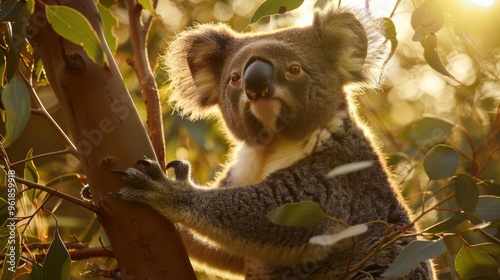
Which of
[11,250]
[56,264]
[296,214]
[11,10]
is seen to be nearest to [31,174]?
[11,250]

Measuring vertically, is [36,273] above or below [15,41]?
below

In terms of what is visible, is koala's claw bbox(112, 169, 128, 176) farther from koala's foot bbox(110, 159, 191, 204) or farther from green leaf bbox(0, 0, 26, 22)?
green leaf bbox(0, 0, 26, 22)

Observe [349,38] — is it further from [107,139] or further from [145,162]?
[107,139]

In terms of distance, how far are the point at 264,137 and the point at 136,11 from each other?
2.59ft

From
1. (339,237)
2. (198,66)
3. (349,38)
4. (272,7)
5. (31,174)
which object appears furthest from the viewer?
(198,66)

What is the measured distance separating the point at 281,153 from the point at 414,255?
117 cm

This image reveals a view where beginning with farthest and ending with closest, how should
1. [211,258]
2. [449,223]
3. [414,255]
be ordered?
[211,258] → [449,223] → [414,255]

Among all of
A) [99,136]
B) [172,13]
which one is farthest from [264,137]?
[172,13]

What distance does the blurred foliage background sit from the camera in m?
3.03

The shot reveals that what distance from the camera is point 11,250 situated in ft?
6.63

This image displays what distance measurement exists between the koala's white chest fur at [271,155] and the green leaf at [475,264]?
32.9 inches

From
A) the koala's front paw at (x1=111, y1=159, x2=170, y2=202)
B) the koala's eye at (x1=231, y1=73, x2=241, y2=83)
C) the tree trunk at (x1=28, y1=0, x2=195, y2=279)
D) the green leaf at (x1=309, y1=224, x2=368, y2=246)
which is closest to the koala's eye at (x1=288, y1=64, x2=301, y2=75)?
the koala's eye at (x1=231, y1=73, x2=241, y2=83)

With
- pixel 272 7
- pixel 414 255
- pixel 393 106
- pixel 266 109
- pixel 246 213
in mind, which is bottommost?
pixel 393 106

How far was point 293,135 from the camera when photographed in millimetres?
2898
